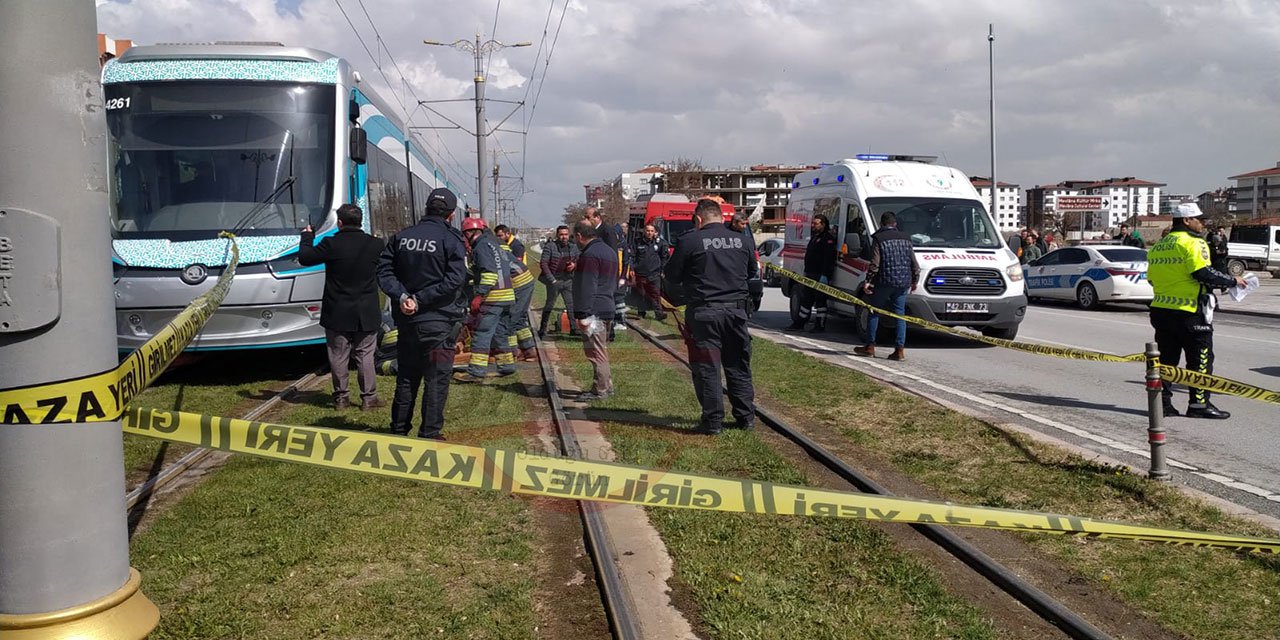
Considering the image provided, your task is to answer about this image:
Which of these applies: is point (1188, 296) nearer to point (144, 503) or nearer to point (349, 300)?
point (349, 300)

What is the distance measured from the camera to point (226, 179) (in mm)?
9445

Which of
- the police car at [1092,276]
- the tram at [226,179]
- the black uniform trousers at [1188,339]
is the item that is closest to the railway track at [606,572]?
the tram at [226,179]

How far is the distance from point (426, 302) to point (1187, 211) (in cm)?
637

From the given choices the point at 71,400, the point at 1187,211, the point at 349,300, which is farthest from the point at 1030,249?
the point at 71,400

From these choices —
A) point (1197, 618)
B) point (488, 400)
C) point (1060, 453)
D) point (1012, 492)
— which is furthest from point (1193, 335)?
point (488, 400)

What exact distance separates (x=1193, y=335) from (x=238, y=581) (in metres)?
7.41

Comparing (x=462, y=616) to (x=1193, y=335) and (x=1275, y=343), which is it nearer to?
(x=1193, y=335)

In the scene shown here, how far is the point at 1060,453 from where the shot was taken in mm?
6609

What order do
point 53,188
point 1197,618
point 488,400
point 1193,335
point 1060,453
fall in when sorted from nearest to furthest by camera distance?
point 53,188, point 1197,618, point 1060,453, point 1193,335, point 488,400

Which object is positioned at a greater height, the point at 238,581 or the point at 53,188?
the point at 53,188

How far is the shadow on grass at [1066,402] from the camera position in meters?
8.46

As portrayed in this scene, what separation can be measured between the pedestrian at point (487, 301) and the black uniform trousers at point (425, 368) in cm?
189

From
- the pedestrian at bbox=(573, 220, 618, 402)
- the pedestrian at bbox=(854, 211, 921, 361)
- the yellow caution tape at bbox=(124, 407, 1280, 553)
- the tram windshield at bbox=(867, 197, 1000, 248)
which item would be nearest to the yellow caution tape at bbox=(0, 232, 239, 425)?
the yellow caution tape at bbox=(124, 407, 1280, 553)

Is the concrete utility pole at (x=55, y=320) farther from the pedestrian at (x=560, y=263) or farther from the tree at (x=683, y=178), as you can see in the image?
the tree at (x=683, y=178)
